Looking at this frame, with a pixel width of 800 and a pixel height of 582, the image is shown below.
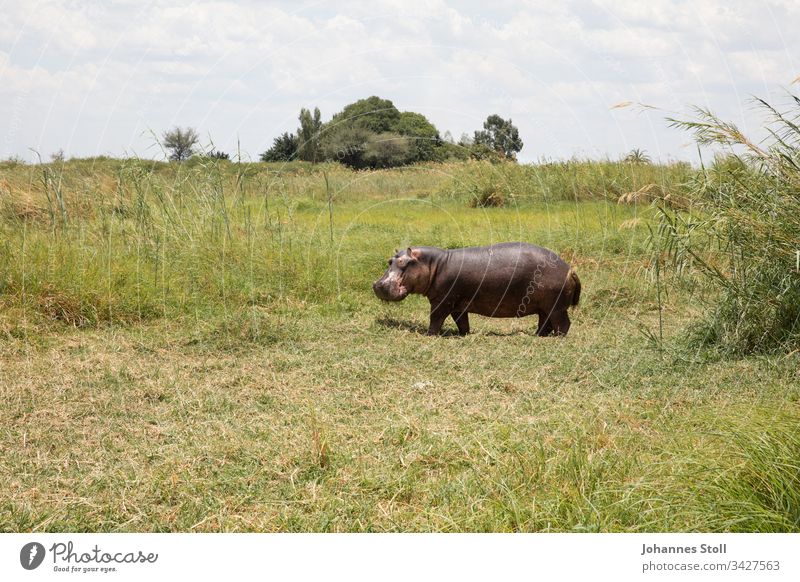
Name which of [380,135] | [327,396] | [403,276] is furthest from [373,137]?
[327,396]

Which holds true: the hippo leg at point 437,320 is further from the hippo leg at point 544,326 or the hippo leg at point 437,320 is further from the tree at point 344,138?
the tree at point 344,138

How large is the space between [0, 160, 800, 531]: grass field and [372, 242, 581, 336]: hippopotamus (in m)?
0.29

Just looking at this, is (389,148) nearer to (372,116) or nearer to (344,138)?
(344,138)

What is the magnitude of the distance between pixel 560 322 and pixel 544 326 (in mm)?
142

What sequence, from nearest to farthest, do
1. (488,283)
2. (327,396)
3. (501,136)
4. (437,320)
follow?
(327,396), (488,283), (437,320), (501,136)

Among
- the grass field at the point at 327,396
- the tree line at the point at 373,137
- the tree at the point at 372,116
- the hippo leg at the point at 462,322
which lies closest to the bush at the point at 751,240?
the grass field at the point at 327,396

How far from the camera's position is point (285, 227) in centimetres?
1098

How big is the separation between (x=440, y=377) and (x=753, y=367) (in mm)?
2032

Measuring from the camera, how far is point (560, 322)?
24.2 feet

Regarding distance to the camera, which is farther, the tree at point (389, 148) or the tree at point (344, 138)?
the tree at point (344, 138)

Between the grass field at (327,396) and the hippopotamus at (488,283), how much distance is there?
295 millimetres

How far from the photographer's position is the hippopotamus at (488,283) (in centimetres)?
732

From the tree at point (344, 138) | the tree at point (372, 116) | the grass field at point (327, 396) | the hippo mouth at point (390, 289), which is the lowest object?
the grass field at point (327, 396)
